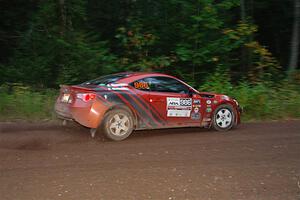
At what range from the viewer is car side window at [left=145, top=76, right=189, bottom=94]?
10320 millimetres

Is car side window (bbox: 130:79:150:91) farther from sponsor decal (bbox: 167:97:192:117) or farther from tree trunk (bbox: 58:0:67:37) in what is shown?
tree trunk (bbox: 58:0:67:37)

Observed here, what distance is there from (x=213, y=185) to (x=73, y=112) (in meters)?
4.13

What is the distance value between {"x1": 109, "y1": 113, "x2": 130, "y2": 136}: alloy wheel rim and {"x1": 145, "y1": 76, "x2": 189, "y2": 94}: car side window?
1.00 meters

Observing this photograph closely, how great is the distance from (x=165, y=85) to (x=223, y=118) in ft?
6.01

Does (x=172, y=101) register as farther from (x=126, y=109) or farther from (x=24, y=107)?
(x=24, y=107)

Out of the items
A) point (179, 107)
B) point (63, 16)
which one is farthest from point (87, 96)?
point (63, 16)

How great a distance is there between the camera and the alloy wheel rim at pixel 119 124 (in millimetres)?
9672

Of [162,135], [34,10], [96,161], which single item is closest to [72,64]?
[34,10]

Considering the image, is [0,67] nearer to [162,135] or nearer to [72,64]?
[72,64]

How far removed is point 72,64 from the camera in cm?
1709

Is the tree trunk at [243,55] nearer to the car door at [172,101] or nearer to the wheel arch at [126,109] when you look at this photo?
the car door at [172,101]

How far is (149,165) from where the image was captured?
7.52 meters

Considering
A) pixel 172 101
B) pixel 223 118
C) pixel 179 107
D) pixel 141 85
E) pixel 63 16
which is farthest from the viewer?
pixel 63 16

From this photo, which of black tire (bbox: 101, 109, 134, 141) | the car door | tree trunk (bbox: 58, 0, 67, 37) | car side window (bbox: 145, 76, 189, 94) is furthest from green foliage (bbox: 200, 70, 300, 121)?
tree trunk (bbox: 58, 0, 67, 37)
